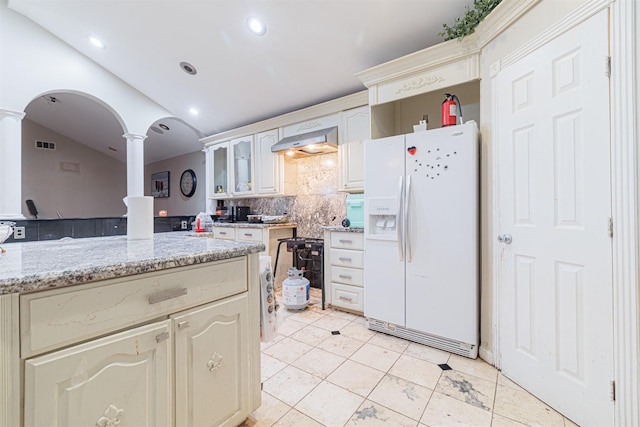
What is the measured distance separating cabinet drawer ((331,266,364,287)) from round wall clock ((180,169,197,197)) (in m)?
4.68

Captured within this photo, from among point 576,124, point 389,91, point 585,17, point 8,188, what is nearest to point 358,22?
point 389,91

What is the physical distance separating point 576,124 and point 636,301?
85 cm

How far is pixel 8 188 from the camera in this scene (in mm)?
2951

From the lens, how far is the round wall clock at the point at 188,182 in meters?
6.13

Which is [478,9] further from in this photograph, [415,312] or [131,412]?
[131,412]

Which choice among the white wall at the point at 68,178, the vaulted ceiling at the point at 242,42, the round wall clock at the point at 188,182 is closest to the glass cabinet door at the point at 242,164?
the vaulted ceiling at the point at 242,42

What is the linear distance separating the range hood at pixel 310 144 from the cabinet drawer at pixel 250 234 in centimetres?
111

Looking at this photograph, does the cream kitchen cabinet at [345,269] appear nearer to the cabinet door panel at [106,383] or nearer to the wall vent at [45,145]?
the cabinet door panel at [106,383]

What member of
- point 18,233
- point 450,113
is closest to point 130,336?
point 450,113

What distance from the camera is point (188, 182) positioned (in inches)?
245

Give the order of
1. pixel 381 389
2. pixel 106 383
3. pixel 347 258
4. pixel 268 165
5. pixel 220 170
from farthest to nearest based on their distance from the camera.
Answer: pixel 220 170 → pixel 268 165 → pixel 347 258 → pixel 381 389 → pixel 106 383

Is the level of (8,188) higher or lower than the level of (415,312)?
higher

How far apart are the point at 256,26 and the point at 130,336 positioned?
2733 mm

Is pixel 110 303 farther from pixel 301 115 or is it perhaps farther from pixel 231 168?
pixel 231 168
